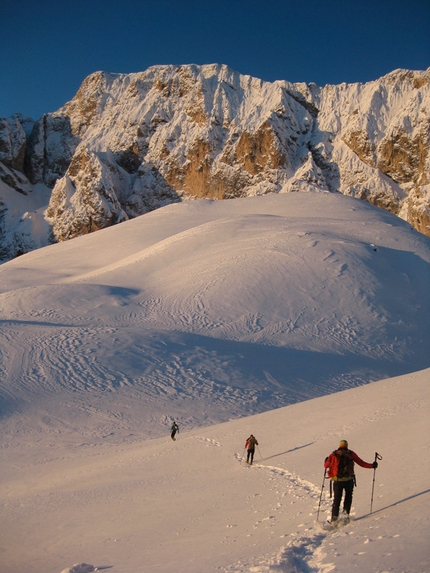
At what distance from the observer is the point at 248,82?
129 m

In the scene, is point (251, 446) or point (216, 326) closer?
point (251, 446)

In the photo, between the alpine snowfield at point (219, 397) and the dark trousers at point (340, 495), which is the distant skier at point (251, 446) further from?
the dark trousers at point (340, 495)

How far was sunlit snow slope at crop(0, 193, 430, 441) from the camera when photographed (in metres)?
22.5

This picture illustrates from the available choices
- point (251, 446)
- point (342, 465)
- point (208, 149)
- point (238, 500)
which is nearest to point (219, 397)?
point (251, 446)

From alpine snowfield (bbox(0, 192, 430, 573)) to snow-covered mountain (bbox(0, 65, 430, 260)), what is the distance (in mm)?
54724

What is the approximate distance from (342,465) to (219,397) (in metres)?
16.0

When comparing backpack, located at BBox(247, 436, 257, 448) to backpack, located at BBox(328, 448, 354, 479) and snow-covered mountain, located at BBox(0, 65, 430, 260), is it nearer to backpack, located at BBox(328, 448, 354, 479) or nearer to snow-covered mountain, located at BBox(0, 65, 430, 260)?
backpack, located at BBox(328, 448, 354, 479)

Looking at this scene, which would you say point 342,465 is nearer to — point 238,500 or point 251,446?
point 238,500

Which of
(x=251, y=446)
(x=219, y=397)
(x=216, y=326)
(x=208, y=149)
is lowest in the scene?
(x=251, y=446)

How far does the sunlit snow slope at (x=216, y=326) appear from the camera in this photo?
73.9ft

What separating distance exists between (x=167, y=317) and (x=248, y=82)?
4271 inches

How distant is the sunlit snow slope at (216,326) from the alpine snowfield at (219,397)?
0.12m

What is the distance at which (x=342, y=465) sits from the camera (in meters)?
7.16

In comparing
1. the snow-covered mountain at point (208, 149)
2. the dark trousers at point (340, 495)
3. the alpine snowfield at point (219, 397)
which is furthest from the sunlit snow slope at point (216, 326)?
the snow-covered mountain at point (208, 149)
